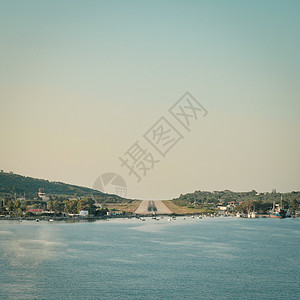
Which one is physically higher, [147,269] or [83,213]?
[83,213]

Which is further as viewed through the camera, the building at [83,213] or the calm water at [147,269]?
the building at [83,213]

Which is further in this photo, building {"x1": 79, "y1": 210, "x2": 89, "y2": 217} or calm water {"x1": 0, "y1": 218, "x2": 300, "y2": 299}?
building {"x1": 79, "y1": 210, "x2": 89, "y2": 217}

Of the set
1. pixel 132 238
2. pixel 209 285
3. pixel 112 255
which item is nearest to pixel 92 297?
pixel 209 285

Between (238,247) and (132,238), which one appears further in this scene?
(132,238)

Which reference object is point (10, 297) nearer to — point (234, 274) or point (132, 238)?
point (234, 274)

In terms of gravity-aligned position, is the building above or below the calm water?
above

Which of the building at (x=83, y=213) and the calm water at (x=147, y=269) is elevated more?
the building at (x=83, y=213)

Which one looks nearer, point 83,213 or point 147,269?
point 147,269

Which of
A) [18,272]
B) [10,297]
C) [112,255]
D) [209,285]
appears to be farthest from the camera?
[112,255]
